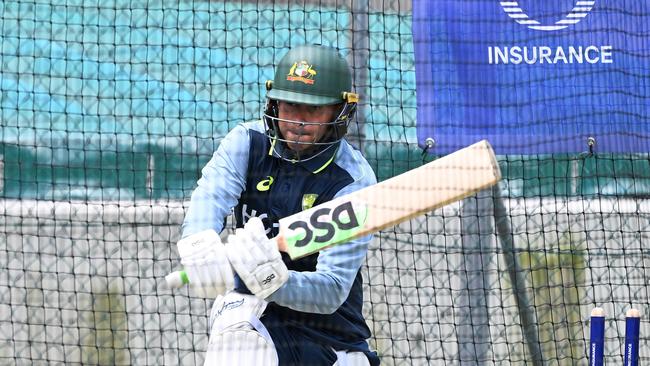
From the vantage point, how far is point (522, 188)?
194 inches

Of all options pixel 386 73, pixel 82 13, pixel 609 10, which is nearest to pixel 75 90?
pixel 82 13

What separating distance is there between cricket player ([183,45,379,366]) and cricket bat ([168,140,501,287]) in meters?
0.15

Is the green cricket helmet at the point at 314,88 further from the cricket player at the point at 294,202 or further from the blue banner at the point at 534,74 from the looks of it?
the blue banner at the point at 534,74

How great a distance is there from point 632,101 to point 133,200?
7.31ft

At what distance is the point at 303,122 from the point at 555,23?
1905 mm

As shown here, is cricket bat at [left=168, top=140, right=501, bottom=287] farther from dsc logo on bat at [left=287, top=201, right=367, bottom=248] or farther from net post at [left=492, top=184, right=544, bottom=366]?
net post at [left=492, top=184, right=544, bottom=366]

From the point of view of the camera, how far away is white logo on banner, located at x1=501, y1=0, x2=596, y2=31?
4.55m

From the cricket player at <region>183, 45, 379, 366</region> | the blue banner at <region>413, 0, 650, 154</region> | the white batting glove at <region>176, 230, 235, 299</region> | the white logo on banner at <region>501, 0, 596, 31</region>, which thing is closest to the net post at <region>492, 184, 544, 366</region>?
the blue banner at <region>413, 0, 650, 154</region>

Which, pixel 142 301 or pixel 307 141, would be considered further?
pixel 142 301

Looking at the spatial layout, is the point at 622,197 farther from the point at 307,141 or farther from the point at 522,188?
the point at 307,141

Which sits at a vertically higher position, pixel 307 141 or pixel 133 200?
pixel 307 141

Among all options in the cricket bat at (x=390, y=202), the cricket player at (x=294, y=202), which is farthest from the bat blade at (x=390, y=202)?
the cricket player at (x=294, y=202)

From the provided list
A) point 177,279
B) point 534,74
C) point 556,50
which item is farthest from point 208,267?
point 556,50

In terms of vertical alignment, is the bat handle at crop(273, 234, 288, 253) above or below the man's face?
below
